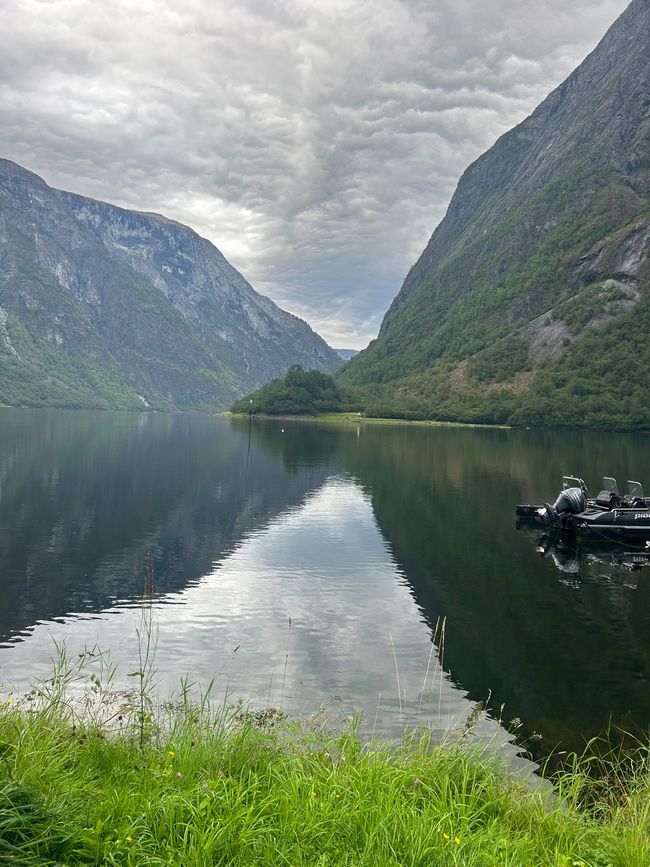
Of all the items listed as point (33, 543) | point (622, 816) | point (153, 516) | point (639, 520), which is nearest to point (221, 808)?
point (622, 816)

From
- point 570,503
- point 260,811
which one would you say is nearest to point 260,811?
point 260,811

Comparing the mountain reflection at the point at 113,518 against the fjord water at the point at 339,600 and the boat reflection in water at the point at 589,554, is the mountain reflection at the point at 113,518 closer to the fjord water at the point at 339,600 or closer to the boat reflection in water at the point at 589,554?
the fjord water at the point at 339,600

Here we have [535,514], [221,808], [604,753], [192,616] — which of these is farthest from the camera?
[535,514]

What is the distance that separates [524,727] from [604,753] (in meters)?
2.20

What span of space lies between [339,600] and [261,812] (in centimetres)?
2199

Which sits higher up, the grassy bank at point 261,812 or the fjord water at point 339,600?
the grassy bank at point 261,812

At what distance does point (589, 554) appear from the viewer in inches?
1719

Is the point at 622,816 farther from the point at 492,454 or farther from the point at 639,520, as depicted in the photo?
the point at 492,454

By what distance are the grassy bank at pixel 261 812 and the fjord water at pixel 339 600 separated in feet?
23.0

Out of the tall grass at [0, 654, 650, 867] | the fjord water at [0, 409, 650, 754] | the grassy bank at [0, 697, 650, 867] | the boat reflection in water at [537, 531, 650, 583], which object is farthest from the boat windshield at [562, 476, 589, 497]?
the grassy bank at [0, 697, 650, 867]

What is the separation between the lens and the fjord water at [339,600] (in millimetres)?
19297

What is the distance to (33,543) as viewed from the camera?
37594 mm

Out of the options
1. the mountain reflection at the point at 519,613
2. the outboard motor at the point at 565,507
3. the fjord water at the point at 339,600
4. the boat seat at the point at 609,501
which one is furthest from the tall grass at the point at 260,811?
the boat seat at the point at 609,501

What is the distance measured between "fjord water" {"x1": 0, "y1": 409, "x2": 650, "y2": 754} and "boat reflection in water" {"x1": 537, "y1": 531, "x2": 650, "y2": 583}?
31 centimetres
